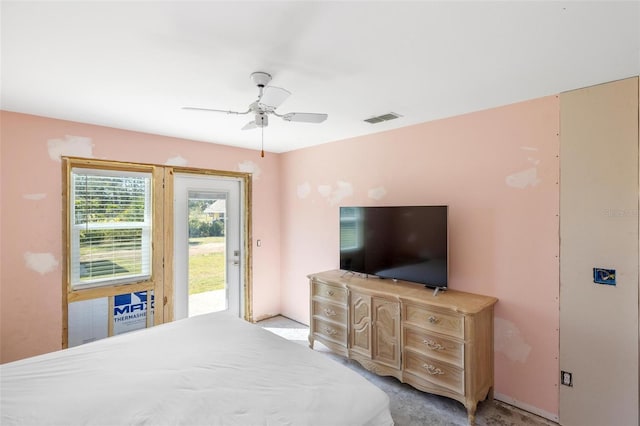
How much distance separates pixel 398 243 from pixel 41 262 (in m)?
3.29

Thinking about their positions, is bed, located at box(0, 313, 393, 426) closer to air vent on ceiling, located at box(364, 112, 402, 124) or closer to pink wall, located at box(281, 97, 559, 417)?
pink wall, located at box(281, 97, 559, 417)

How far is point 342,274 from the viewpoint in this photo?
3.55m

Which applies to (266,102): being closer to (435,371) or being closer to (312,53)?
(312,53)

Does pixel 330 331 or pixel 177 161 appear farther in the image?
pixel 177 161

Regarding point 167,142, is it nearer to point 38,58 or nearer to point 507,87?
point 38,58

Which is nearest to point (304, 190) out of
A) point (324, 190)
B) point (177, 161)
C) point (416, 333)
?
point (324, 190)

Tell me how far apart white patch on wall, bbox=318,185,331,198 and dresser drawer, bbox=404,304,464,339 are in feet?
5.96

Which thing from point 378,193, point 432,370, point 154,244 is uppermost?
point 378,193

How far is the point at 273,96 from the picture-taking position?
6.02ft

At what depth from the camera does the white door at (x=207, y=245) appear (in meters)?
3.76

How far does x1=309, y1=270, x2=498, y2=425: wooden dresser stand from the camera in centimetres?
237

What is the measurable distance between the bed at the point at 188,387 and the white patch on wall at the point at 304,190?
2.44m

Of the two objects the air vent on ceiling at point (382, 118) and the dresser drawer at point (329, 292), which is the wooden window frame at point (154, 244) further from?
the air vent on ceiling at point (382, 118)

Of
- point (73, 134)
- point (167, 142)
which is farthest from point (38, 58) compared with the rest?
point (167, 142)
